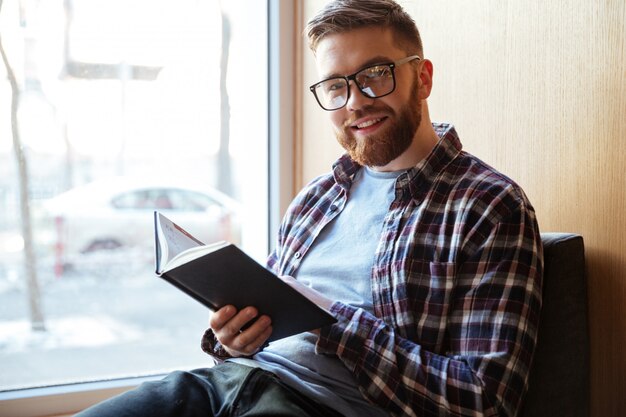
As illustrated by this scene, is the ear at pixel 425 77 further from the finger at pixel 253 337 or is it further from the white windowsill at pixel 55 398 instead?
the white windowsill at pixel 55 398

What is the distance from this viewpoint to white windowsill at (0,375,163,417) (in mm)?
2090

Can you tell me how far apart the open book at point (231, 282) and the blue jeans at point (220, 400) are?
0.10m

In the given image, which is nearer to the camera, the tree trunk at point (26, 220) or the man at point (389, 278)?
the man at point (389, 278)

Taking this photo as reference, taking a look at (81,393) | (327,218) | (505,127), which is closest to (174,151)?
(81,393)

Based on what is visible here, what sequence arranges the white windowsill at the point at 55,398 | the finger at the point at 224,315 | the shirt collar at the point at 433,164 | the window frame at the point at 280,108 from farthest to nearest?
the window frame at the point at 280,108 → the white windowsill at the point at 55,398 → the shirt collar at the point at 433,164 → the finger at the point at 224,315

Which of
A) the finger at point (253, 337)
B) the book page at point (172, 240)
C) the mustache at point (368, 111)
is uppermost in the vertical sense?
Answer: the mustache at point (368, 111)

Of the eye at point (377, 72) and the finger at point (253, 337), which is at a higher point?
the eye at point (377, 72)

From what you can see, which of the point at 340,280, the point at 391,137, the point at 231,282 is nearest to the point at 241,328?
the point at 231,282

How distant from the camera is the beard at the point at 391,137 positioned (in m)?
1.48

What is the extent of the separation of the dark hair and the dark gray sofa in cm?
54

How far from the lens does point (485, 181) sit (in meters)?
1.34

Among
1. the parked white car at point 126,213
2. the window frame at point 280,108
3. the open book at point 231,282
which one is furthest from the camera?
the window frame at point 280,108

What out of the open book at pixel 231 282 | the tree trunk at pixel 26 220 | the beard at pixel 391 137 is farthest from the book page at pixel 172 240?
the tree trunk at pixel 26 220

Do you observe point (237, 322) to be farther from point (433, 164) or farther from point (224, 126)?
point (224, 126)
